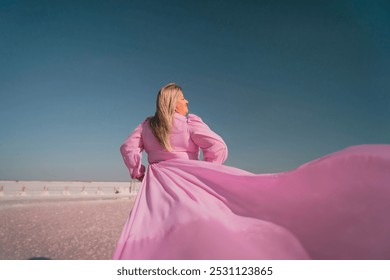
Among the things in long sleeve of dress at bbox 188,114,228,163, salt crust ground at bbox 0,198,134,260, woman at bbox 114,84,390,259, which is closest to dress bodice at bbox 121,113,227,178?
long sleeve of dress at bbox 188,114,228,163

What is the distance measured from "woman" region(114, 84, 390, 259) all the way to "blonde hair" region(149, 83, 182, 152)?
1.43 ft

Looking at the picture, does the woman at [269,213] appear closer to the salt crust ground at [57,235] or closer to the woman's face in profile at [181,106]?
the woman's face in profile at [181,106]

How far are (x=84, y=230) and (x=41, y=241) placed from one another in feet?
3.65

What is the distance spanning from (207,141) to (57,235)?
476 cm

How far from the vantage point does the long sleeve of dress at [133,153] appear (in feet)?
8.66

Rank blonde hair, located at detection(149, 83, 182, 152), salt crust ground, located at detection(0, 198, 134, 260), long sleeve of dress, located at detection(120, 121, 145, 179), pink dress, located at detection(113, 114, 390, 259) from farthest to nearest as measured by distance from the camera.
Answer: salt crust ground, located at detection(0, 198, 134, 260), long sleeve of dress, located at detection(120, 121, 145, 179), blonde hair, located at detection(149, 83, 182, 152), pink dress, located at detection(113, 114, 390, 259)

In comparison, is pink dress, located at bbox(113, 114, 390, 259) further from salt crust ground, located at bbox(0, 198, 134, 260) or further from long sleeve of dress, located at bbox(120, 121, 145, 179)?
salt crust ground, located at bbox(0, 198, 134, 260)

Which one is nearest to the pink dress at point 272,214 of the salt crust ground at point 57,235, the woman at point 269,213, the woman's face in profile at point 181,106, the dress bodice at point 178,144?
the woman at point 269,213

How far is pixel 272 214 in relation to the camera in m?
1.83

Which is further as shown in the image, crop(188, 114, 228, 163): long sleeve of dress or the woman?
crop(188, 114, 228, 163): long sleeve of dress

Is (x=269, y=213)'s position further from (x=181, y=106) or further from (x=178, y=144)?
(x=181, y=106)

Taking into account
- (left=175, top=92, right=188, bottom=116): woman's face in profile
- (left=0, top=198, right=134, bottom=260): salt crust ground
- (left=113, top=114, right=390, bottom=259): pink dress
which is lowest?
(left=0, top=198, right=134, bottom=260): salt crust ground

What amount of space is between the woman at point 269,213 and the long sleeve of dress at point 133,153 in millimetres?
539

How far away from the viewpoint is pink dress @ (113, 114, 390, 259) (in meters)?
1.59
